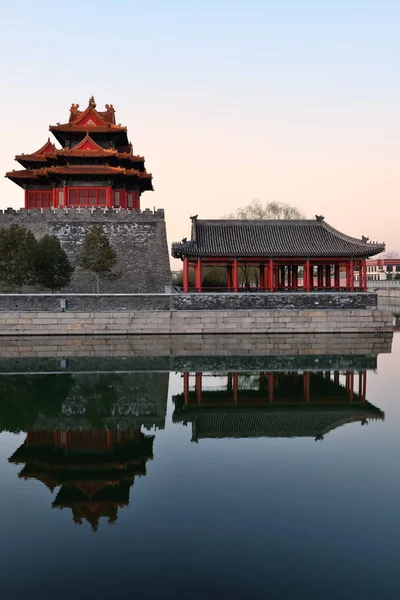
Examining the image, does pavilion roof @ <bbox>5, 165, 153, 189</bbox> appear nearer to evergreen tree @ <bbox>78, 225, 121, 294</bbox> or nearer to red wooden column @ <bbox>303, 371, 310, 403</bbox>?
evergreen tree @ <bbox>78, 225, 121, 294</bbox>

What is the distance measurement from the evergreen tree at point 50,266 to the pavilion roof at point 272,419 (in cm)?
1934

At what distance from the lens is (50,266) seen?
3341 centimetres

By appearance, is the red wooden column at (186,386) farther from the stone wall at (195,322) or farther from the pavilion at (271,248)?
the pavilion at (271,248)

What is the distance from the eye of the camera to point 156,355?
82.2 feet

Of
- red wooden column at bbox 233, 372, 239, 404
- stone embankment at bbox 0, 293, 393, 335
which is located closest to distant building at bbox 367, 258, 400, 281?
stone embankment at bbox 0, 293, 393, 335

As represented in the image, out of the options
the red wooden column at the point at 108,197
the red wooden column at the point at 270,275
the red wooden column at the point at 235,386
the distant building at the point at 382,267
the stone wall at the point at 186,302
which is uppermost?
the red wooden column at the point at 108,197

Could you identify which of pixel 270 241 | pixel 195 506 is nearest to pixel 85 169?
pixel 270 241

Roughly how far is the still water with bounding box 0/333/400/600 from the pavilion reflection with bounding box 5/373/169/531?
5 centimetres

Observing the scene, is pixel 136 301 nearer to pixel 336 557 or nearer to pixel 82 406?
pixel 82 406

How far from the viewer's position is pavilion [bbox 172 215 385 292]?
32250 millimetres

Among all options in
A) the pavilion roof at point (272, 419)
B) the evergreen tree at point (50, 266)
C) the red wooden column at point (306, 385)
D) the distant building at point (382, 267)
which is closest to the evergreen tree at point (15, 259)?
the evergreen tree at point (50, 266)

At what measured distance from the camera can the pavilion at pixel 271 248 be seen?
32250 mm

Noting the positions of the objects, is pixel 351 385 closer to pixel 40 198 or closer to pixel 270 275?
pixel 270 275

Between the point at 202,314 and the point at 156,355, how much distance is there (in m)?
5.88
